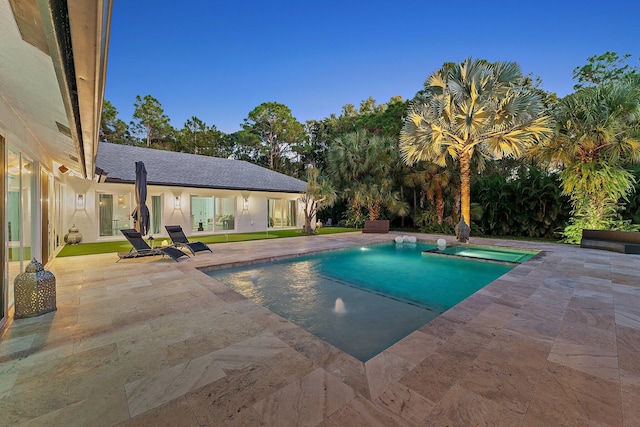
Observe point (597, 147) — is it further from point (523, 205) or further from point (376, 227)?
point (376, 227)

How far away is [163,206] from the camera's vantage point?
1410 cm

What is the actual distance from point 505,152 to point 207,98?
26.4 m

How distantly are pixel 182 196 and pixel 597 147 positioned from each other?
1865cm

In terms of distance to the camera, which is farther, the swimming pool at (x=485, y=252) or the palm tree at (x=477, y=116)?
the palm tree at (x=477, y=116)

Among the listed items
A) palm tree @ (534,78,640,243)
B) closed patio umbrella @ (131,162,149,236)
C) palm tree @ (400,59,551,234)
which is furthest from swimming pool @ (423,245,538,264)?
closed patio umbrella @ (131,162,149,236)

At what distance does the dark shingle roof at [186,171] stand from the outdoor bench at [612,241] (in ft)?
47.9

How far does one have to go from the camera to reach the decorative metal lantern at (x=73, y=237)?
37.6ft

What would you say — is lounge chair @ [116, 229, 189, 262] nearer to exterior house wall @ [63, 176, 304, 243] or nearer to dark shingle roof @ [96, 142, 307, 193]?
dark shingle roof @ [96, 142, 307, 193]

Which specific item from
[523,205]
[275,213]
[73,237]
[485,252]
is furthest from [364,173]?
[73,237]

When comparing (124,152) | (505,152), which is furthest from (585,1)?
(124,152)

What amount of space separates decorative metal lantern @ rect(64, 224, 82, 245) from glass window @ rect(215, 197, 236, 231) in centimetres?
620

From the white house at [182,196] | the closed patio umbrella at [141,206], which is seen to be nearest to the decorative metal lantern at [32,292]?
the closed patio umbrella at [141,206]

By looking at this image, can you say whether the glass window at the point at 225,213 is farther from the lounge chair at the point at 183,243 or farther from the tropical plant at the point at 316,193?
the lounge chair at the point at 183,243

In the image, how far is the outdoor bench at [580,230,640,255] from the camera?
358 inches
